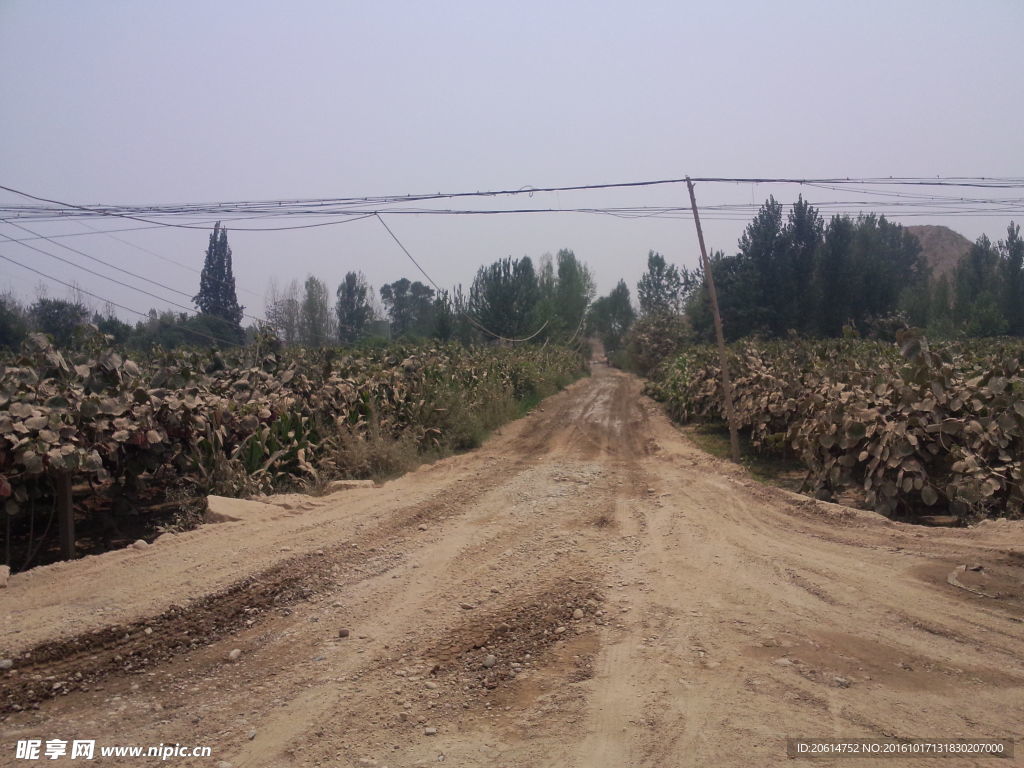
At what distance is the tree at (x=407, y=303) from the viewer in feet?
209

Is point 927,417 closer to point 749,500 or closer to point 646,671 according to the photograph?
point 749,500

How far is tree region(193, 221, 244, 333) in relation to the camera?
89.5 ft

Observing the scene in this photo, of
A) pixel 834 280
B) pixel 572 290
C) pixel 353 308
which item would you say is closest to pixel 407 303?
pixel 572 290

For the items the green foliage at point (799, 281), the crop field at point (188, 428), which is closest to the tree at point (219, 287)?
the crop field at point (188, 428)

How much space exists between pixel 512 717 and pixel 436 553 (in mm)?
2854

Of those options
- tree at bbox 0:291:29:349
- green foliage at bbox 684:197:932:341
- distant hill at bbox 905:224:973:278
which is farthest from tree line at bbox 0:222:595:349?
distant hill at bbox 905:224:973:278

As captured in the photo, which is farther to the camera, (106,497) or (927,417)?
(927,417)

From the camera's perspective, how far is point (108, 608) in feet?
16.2

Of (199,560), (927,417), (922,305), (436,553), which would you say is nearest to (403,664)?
(436,553)

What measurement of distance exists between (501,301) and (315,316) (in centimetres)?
1232

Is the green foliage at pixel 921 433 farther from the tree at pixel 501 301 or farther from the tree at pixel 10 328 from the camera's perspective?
the tree at pixel 501 301

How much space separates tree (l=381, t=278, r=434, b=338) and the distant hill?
5791cm

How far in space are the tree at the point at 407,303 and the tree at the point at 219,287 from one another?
1088 inches

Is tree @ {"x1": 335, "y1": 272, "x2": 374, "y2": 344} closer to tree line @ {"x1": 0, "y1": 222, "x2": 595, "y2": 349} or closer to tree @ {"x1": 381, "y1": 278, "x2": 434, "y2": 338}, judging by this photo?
tree line @ {"x1": 0, "y1": 222, "x2": 595, "y2": 349}
